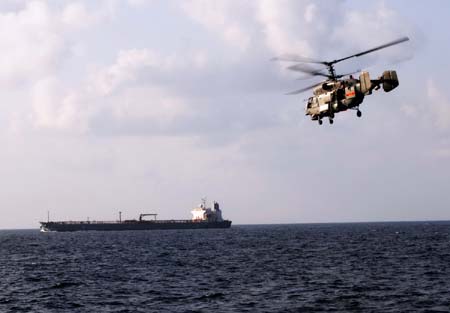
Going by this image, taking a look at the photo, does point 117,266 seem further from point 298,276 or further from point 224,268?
point 298,276

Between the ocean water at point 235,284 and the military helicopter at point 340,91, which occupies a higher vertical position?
the military helicopter at point 340,91

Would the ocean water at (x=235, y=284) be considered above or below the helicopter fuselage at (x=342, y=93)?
below

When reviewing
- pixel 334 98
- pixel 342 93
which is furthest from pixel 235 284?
pixel 342 93

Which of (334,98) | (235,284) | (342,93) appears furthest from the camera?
(235,284)

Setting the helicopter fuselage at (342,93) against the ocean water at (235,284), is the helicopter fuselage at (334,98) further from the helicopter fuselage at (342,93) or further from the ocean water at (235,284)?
the ocean water at (235,284)

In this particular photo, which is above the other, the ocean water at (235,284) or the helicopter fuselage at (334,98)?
the helicopter fuselage at (334,98)

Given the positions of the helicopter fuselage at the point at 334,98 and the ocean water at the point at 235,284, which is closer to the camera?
the ocean water at the point at 235,284

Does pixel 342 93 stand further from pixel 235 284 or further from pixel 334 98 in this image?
pixel 235 284

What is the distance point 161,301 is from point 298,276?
15.6 metres

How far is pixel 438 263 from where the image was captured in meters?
62.9

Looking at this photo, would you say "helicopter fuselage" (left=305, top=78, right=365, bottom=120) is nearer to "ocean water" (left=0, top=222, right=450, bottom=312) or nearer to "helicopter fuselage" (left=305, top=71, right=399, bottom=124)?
"helicopter fuselage" (left=305, top=71, right=399, bottom=124)

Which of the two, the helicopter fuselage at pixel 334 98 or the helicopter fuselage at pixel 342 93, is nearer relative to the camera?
the helicopter fuselage at pixel 342 93

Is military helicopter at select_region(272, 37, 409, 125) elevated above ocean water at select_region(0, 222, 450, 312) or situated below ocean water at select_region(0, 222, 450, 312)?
above

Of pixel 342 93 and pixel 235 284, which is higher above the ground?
pixel 342 93
